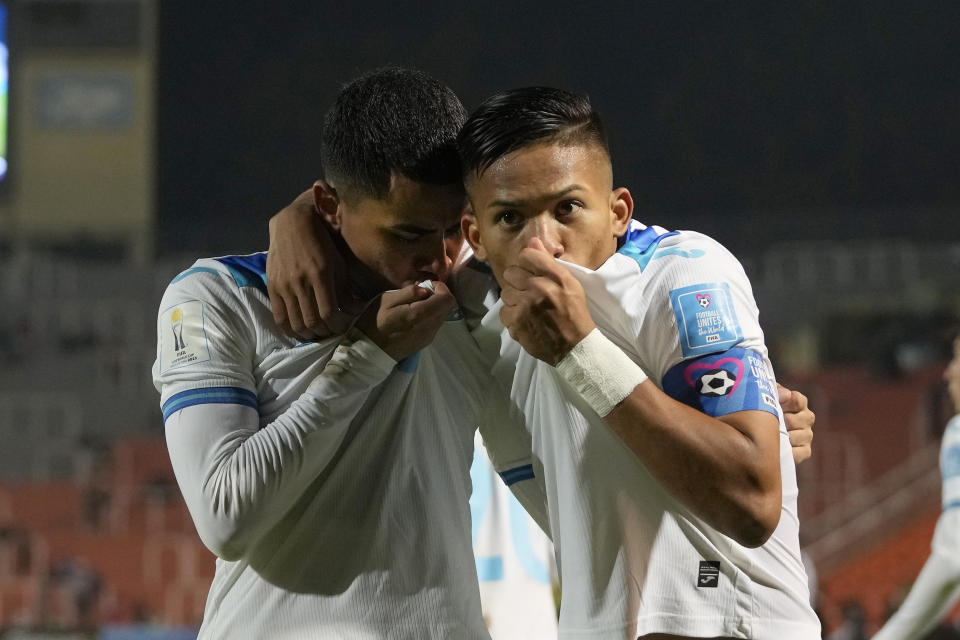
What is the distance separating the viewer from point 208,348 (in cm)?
161

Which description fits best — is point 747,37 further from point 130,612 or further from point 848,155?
point 130,612

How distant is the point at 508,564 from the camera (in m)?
2.56

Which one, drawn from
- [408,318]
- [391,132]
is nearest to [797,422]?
[408,318]

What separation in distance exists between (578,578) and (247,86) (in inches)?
546

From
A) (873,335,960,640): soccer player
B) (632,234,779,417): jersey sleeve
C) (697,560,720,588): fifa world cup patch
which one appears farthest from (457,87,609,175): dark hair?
(873,335,960,640): soccer player

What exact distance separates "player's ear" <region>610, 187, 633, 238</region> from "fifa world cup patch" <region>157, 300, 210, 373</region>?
60 cm

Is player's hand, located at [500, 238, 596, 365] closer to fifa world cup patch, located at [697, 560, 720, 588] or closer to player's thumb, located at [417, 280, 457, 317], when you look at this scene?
player's thumb, located at [417, 280, 457, 317]

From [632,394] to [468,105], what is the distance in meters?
12.5

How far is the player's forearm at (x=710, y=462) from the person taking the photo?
1.33m

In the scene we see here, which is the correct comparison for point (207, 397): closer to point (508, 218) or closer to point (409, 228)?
point (409, 228)

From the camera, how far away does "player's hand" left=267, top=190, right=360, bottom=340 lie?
5.32 ft

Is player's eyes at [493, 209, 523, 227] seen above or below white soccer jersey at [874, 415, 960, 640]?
above

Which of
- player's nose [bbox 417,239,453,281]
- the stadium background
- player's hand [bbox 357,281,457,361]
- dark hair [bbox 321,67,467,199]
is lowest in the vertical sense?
the stadium background

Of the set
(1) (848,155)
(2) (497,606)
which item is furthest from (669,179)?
(2) (497,606)
